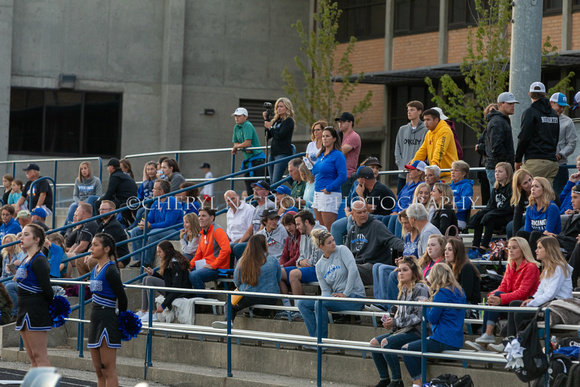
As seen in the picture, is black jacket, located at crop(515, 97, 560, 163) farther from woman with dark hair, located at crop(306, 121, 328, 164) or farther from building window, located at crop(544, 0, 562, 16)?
building window, located at crop(544, 0, 562, 16)

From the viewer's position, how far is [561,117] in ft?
45.7

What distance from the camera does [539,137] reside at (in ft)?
42.3

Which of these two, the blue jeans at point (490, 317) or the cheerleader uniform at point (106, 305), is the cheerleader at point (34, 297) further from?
the blue jeans at point (490, 317)

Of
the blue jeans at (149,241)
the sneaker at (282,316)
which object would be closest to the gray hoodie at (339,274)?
the sneaker at (282,316)

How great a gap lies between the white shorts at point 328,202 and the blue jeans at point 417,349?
4357 mm

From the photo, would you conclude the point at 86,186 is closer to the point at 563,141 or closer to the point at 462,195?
the point at 462,195

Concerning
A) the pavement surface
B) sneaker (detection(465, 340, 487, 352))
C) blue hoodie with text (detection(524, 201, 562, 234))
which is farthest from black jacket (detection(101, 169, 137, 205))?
sneaker (detection(465, 340, 487, 352))

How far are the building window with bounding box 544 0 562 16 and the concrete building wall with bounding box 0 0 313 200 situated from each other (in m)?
8.49

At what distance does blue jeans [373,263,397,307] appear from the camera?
38.0 ft

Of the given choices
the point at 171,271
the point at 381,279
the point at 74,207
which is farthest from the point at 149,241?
the point at 381,279

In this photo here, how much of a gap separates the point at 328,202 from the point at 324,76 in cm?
1468

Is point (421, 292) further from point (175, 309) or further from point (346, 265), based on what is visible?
point (175, 309)

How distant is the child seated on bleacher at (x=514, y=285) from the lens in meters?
10.1

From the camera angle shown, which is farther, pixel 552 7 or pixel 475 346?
pixel 552 7
